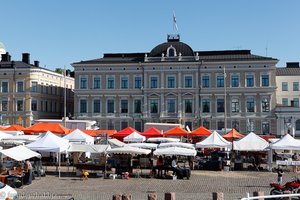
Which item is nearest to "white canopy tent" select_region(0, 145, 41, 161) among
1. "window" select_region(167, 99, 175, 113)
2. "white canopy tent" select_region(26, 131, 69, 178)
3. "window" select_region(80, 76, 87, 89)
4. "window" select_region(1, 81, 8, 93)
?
"white canopy tent" select_region(26, 131, 69, 178)

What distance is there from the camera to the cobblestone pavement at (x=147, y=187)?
2108 centimetres

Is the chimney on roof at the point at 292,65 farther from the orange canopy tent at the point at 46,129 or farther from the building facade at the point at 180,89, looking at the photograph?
the orange canopy tent at the point at 46,129

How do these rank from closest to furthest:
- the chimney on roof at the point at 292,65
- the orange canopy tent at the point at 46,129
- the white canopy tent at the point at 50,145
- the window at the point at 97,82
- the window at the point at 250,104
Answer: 1. the white canopy tent at the point at 50,145
2. the orange canopy tent at the point at 46,129
3. the window at the point at 250,104
4. the window at the point at 97,82
5. the chimney on roof at the point at 292,65

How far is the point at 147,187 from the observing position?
24.2m

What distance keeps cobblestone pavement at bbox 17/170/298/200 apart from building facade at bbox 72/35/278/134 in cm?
3155

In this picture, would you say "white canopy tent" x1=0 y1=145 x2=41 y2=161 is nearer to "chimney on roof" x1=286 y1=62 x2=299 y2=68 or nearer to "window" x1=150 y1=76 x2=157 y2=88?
"window" x1=150 y1=76 x2=157 y2=88

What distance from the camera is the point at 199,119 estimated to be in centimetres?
6175

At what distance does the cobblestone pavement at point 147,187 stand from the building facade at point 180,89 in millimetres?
31554

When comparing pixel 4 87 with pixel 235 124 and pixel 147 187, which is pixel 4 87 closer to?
pixel 235 124

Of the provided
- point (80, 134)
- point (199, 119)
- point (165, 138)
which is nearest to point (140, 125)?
point (199, 119)

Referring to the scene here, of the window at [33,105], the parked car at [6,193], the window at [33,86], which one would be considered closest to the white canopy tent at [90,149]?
the parked car at [6,193]

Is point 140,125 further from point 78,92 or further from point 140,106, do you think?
point 78,92

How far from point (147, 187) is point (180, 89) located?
3871 cm

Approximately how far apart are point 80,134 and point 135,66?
28.5 metres
